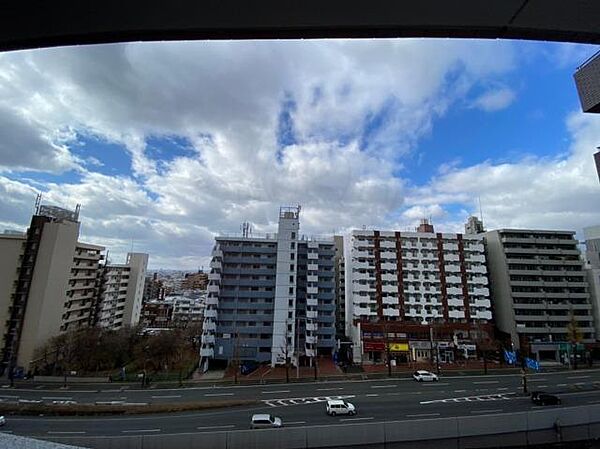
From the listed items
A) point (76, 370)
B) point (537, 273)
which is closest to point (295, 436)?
point (76, 370)

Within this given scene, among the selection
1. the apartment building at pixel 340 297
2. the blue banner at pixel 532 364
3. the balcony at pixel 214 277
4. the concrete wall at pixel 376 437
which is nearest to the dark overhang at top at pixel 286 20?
the concrete wall at pixel 376 437

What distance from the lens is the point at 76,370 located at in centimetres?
3116

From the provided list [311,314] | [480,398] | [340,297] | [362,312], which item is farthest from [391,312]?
[480,398]

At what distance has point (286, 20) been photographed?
212cm

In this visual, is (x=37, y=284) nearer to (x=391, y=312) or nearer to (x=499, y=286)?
(x=391, y=312)

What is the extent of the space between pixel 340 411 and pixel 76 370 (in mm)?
26786

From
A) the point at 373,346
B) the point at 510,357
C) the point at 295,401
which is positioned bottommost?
the point at 295,401

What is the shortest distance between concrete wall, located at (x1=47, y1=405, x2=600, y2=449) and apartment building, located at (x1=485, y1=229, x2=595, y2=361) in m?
29.2

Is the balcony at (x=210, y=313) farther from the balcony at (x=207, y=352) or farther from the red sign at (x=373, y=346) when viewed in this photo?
the red sign at (x=373, y=346)

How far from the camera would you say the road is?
17000 millimetres

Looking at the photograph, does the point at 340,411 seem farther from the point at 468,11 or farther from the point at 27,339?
the point at 27,339

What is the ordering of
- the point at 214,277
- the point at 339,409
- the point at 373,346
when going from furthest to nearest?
the point at 214,277, the point at 373,346, the point at 339,409

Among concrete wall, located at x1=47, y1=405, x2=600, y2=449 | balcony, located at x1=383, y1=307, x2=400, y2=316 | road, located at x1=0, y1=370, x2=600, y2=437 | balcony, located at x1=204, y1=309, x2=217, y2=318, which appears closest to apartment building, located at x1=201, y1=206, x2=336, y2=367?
balcony, located at x1=204, y1=309, x2=217, y2=318

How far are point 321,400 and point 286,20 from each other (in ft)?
74.8
